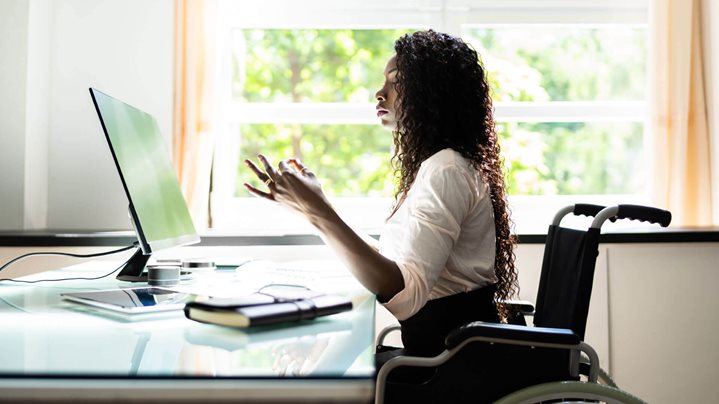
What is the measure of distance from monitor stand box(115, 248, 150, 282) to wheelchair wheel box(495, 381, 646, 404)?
2.94ft

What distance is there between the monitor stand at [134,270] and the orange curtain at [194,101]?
1151mm

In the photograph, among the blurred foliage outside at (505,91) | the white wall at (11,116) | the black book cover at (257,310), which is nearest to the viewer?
the black book cover at (257,310)

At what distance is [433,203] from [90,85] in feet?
6.62

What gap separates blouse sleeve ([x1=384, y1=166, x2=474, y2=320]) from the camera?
1.32m

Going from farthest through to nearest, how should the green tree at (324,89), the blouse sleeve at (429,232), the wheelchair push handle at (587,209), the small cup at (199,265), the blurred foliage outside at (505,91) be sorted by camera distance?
the green tree at (324,89), the blurred foliage outside at (505,91), the small cup at (199,265), the wheelchair push handle at (587,209), the blouse sleeve at (429,232)

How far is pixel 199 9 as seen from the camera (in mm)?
2840

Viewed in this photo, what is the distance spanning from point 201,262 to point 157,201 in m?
0.28

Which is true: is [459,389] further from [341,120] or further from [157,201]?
[341,120]

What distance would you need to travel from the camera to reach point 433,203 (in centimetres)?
140

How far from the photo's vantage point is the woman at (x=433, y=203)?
131cm

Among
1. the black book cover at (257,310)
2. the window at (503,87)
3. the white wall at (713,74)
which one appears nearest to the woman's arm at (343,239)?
the black book cover at (257,310)

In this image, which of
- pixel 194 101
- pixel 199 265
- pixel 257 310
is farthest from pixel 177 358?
pixel 194 101

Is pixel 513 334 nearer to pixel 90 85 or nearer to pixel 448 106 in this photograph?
pixel 448 106

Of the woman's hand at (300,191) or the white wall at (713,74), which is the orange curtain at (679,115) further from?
the woman's hand at (300,191)
